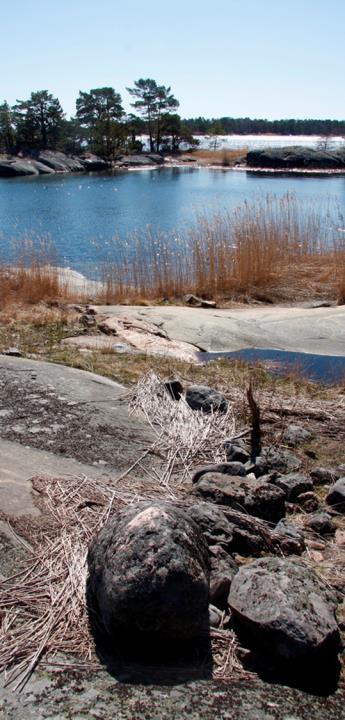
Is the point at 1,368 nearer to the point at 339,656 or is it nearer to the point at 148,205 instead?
the point at 339,656

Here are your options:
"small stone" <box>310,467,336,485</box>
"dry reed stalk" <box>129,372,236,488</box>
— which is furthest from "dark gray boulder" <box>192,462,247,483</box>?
"small stone" <box>310,467,336,485</box>

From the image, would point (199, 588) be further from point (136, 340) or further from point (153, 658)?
point (136, 340)

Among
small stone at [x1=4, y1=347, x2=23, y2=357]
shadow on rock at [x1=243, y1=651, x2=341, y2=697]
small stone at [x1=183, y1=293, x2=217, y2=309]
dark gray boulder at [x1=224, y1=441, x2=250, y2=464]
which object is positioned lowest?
small stone at [x1=183, y1=293, x2=217, y2=309]

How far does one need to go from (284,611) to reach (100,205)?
89.0ft

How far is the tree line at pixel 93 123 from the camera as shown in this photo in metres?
58.2

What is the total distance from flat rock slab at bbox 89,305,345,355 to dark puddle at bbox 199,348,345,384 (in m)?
0.23

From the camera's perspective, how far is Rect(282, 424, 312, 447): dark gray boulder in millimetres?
4906

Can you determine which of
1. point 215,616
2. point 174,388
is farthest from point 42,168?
point 215,616

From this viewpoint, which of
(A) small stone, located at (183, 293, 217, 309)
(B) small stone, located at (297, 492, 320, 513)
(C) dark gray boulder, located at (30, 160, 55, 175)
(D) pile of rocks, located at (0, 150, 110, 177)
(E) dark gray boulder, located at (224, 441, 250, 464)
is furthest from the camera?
(C) dark gray boulder, located at (30, 160, 55, 175)

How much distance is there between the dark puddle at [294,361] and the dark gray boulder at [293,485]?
9.84 ft

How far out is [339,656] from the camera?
2.65 metres

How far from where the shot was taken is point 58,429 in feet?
14.5

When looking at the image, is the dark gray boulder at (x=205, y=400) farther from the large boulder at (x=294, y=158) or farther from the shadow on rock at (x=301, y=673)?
the large boulder at (x=294, y=158)

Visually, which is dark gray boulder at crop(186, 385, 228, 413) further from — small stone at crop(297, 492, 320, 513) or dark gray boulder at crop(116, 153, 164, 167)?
dark gray boulder at crop(116, 153, 164, 167)
